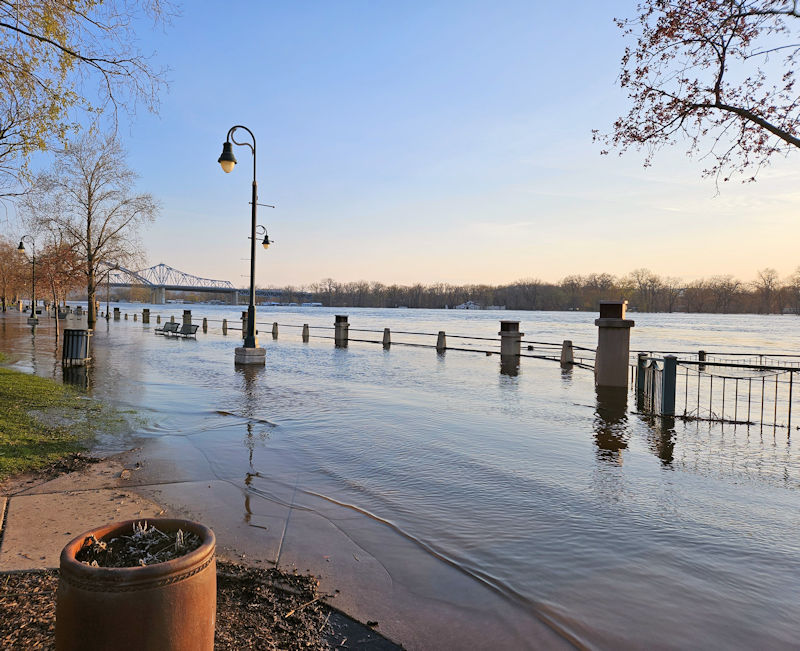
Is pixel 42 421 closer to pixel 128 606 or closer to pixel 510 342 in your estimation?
pixel 128 606

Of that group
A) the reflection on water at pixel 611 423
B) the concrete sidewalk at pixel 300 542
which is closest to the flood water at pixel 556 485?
the reflection on water at pixel 611 423

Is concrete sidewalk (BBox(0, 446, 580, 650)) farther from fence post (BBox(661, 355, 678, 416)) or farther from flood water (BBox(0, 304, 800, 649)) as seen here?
fence post (BBox(661, 355, 678, 416))

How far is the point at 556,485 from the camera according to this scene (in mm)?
6172

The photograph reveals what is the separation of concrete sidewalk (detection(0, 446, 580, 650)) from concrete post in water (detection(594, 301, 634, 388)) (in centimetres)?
994

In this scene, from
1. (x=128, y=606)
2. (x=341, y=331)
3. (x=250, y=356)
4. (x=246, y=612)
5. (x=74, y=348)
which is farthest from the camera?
(x=341, y=331)

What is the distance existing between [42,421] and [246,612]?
6.61m

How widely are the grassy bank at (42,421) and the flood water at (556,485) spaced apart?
0.55m

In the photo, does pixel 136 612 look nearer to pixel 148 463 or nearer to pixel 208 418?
pixel 148 463

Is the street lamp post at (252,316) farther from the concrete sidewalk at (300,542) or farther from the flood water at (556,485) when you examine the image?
the concrete sidewalk at (300,542)

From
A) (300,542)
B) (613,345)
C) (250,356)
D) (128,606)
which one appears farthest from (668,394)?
(250,356)

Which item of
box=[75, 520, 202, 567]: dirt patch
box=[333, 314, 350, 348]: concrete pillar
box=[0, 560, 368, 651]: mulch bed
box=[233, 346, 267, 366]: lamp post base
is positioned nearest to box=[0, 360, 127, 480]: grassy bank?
box=[0, 560, 368, 651]: mulch bed

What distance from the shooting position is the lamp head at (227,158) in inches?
612

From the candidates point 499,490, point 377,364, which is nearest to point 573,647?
point 499,490

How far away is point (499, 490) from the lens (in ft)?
19.5
